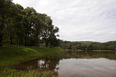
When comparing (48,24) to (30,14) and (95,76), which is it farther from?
(95,76)

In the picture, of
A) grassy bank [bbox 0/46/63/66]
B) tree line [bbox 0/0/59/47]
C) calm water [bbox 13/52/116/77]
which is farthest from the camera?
tree line [bbox 0/0/59/47]

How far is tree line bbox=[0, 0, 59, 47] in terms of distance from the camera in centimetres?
2313

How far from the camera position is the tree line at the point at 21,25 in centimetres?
2313

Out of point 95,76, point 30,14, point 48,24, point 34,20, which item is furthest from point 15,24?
point 95,76

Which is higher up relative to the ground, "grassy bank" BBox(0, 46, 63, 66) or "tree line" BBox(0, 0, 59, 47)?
"tree line" BBox(0, 0, 59, 47)

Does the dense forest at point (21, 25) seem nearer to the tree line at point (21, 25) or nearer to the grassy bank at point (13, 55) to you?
the tree line at point (21, 25)

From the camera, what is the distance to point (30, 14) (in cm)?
4125

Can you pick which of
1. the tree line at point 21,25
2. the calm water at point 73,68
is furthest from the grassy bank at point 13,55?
the tree line at point 21,25

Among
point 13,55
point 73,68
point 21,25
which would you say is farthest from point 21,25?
point 73,68

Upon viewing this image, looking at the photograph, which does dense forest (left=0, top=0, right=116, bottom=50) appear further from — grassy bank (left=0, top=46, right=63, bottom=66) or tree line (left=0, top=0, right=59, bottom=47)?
grassy bank (left=0, top=46, right=63, bottom=66)

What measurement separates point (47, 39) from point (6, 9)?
3479 cm

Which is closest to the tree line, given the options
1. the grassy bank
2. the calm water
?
the grassy bank

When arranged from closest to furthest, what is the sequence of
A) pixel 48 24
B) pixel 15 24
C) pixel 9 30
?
pixel 9 30 < pixel 15 24 < pixel 48 24

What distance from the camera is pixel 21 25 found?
2966cm
